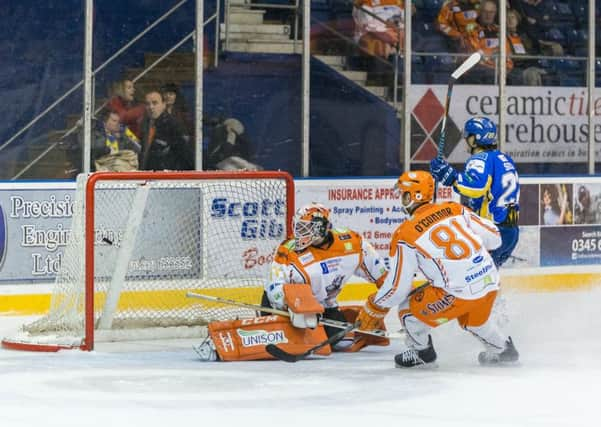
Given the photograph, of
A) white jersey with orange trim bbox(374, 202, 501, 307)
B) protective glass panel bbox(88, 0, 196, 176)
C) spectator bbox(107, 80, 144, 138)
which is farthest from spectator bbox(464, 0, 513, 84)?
white jersey with orange trim bbox(374, 202, 501, 307)

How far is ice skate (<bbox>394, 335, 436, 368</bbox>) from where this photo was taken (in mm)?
5930

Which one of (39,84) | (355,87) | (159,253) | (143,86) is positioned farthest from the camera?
(355,87)

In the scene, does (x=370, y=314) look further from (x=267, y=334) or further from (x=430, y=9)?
(x=430, y=9)

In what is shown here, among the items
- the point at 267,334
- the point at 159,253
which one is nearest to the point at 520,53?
the point at 159,253

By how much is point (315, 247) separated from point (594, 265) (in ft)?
12.2

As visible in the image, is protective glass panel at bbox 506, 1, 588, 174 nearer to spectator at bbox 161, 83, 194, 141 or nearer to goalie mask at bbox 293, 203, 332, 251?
spectator at bbox 161, 83, 194, 141

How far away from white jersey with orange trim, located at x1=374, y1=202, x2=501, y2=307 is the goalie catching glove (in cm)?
45

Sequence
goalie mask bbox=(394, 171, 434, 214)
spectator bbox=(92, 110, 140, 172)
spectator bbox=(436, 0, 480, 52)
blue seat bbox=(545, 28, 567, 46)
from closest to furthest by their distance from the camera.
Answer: goalie mask bbox=(394, 171, 434, 214)
spectator bbox=(92, 110, 140, 172)
spectator bbox=(436, 0, 480, 52)
blue seat bbox=(545, 28, 567, 46)

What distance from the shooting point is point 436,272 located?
228 inches

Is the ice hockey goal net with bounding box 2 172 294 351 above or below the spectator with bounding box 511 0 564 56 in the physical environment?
below

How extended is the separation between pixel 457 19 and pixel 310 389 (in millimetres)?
4911

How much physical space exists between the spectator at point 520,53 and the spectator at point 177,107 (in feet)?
8.12

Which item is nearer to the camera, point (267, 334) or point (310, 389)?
point (310, 389)

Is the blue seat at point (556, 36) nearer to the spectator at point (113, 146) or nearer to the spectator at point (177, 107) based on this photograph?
the spectator at point (177, 107)
